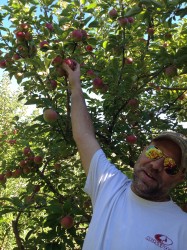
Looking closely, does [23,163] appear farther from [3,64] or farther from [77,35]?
[77,35]

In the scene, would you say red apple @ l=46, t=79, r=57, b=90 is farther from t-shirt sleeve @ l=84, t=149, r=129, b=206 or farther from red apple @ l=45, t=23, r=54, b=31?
t-shirt sleeve @ l=84, t=149, r=129, b=206

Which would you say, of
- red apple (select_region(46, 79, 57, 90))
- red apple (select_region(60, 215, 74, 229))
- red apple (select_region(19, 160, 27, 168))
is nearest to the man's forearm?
red apple (select_region(46, 79, 57, 90))

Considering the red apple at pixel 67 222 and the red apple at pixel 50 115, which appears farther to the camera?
the red apple at pixel 50 115

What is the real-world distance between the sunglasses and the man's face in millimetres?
16

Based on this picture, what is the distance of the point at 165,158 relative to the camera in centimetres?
166

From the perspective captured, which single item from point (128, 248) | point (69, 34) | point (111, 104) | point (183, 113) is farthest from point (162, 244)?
point (183, 113)

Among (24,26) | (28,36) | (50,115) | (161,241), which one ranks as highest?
(24,26)

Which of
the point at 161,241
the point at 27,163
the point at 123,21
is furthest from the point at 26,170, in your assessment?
the point at 161,241

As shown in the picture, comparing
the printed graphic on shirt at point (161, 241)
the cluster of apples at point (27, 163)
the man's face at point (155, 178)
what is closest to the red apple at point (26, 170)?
the cluster of apples at point (27, 163)

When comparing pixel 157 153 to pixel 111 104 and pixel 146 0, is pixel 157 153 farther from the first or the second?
pixel 111 104

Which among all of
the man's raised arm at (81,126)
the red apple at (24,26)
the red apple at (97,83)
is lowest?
the man's raised arm at (81,126)

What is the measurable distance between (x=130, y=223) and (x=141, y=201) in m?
0.14

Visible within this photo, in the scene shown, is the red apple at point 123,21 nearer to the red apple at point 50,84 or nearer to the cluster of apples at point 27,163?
the red apple at point 50,84

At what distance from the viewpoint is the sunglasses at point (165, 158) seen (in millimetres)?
1633
